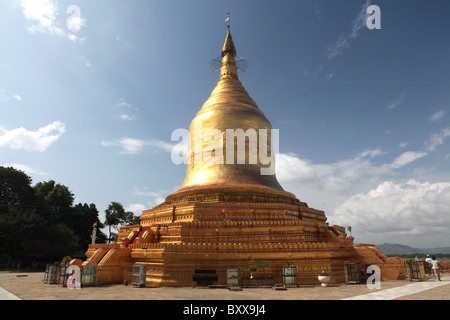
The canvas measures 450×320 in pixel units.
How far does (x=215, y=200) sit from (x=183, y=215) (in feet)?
9.84

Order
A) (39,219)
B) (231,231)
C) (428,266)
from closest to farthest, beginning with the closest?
1. (231,231)
2. (428,266)
3. (39,219)

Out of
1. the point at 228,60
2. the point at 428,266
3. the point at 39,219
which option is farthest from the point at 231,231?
the point at 39,219

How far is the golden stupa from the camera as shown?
16.9 meters

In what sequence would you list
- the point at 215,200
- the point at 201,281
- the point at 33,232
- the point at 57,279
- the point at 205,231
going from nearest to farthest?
1. the point at 201,281
2. the point at 57,279
3. the point at 205,231
4. the point at 215,200
5. the point at 33,232

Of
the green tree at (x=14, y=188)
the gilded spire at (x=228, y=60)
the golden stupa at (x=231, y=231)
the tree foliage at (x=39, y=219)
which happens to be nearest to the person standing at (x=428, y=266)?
the golden stupa at (x=231, y=231)

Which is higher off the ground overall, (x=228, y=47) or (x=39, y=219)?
(x=228, y=47)

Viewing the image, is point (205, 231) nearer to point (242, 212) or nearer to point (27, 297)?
point (242, 212)

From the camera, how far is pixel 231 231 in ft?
64.6

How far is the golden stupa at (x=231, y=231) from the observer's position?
1694 cm

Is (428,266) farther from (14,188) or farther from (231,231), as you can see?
(14,188)
